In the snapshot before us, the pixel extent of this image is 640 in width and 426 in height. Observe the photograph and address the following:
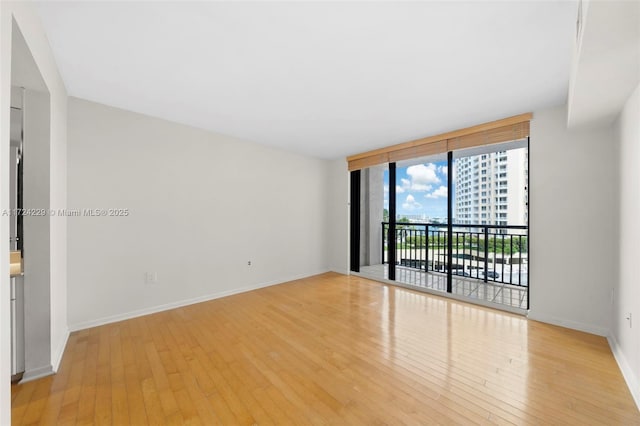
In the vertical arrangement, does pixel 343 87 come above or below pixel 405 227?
above

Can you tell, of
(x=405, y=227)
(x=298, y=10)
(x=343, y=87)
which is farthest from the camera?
(x=405, y=227)

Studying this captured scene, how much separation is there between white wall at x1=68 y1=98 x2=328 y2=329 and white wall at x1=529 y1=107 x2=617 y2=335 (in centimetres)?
342

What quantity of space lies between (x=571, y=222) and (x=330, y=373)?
9.17ft

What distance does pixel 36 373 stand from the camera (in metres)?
1.82

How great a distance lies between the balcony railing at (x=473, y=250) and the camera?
12.9 ft

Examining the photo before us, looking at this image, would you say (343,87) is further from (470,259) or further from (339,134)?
(470,259)

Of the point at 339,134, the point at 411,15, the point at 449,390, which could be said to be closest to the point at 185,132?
the point at 339,134

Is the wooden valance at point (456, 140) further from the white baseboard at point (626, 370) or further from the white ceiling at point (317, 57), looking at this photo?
the white baseboard at point (626, 370)

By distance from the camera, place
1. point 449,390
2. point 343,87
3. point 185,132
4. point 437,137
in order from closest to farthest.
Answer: point 449,390, point 343,87, point 185,132, point 437,137

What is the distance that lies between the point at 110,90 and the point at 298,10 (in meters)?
2.05

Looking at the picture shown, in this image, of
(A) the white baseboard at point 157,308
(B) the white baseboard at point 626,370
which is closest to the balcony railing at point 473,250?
(B) the white baseboard at point 626,370

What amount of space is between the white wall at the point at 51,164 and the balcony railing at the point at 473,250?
411 cm

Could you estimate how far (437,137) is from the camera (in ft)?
11.8

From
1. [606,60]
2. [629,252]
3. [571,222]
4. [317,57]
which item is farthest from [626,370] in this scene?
[317,57]
